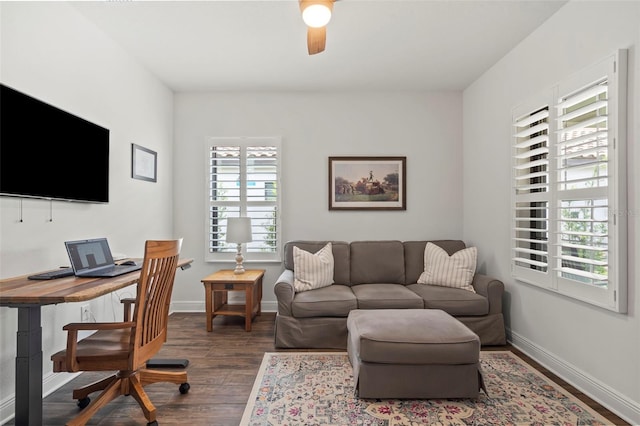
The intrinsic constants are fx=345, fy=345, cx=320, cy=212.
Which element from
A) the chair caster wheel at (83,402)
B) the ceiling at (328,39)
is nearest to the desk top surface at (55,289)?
the chair caster wheel at (83,402)

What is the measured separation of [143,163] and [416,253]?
316cm

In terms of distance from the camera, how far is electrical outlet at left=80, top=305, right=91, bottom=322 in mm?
2716

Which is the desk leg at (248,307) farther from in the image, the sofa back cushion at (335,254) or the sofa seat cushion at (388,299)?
the sofa seat cushion at (388,299)

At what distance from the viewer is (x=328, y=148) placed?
4.43 m

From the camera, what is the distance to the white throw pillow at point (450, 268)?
140 inches

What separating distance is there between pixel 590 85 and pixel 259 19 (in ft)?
8.07

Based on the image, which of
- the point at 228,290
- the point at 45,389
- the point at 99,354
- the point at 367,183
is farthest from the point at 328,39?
the point at 45,389

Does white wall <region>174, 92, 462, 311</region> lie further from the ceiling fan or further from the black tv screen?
the ceiling fan

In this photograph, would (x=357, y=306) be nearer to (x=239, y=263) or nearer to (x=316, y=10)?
(x=239, y=263)

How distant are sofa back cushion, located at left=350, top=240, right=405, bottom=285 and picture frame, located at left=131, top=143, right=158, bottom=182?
2404 mm

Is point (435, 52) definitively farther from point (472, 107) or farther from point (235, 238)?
point (235, 238)

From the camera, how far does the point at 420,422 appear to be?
→ 205cm

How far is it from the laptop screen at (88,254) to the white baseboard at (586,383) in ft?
11.4

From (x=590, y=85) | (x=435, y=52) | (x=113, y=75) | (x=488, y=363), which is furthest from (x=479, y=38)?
(x=113, y=75)
